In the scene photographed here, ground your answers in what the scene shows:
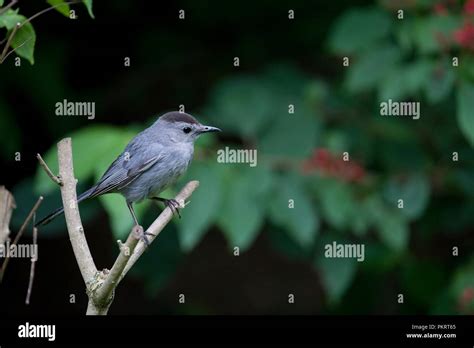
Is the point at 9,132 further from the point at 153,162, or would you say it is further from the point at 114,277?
the point at 114,277

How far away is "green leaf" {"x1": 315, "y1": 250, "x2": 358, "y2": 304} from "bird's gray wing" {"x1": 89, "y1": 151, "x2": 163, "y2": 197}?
8.06ft

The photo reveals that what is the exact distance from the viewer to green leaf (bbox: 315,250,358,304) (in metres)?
6.40

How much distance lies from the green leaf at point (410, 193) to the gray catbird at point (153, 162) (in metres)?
2.37

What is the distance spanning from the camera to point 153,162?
14.9 feet

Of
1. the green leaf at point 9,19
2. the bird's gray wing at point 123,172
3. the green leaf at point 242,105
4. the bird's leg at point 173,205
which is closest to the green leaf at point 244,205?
the green leaf at point 242,105

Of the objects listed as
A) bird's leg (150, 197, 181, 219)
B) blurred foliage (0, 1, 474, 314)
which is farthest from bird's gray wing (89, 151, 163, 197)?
blurred foliage (0, 1, 474, 314)

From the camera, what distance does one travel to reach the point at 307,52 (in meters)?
7.72

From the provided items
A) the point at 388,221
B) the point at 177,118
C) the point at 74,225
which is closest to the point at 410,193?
the point at 388,221

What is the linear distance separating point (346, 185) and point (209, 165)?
119 centimetres

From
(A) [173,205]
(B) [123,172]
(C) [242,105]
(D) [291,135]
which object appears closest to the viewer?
(A) [173,205]

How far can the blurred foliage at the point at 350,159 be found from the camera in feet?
18.9

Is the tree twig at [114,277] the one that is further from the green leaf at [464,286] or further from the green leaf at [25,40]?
the green leaf at [464,286]

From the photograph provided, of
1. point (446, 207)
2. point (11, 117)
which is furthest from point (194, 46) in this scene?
point (446, 207)

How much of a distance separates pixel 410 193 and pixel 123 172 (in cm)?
287
